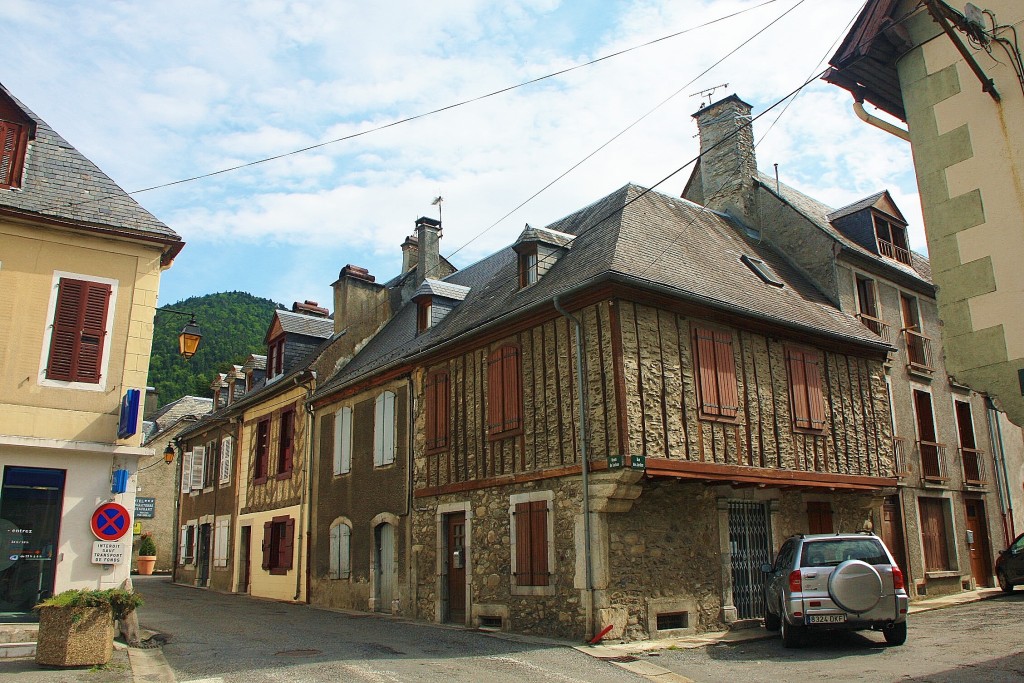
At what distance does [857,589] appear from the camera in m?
9.20

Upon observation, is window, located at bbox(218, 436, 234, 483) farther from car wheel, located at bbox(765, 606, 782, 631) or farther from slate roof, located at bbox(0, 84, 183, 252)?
car wheel, located at bbox(765, 606, 782, 631)

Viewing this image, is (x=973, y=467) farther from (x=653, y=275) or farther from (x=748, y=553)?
(x=653, y=275)

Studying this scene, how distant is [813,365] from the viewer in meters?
13.8

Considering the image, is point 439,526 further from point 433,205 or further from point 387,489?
point 433,205

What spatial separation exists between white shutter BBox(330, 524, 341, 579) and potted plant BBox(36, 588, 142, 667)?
8802 millimetres

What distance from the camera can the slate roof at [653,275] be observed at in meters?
12.1

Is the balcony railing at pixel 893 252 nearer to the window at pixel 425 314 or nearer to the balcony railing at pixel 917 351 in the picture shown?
the balcony railing at pixel 917 351

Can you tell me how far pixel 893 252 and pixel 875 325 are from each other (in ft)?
8.33

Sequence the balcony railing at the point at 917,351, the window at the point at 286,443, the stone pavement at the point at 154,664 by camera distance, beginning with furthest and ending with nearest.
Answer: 1. the window at the point at 286,443
2. the balcony railing at the point at 917,351
3. the stone pavement at the point at 154,664

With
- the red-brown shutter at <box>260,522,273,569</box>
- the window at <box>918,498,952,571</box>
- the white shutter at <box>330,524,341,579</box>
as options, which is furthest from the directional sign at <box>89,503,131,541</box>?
the window at <box>918,498,952,571</box>

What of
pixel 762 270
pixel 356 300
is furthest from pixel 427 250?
pixel 762 270

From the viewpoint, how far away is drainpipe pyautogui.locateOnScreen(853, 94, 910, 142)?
7891mm

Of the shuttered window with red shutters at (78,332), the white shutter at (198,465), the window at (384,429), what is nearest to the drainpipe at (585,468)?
the window at (384,429)

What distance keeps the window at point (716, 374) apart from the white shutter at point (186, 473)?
19.4m
